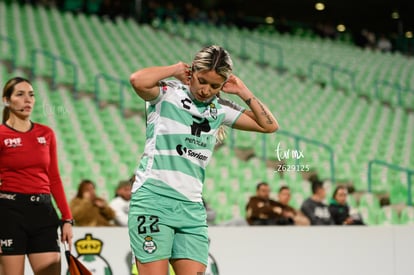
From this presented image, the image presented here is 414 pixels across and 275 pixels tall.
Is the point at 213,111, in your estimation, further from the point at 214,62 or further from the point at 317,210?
the point at 317,210

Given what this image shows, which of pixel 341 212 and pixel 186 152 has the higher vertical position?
pixel 186 152

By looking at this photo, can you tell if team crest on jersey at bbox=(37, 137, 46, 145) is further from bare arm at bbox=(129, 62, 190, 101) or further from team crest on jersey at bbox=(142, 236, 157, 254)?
team crest on jersey at bbox=(142, 236, 157, 254)

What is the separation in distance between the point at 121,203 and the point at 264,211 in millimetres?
1227

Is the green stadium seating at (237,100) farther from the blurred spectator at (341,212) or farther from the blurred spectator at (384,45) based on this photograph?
the blurred spectator at (384,45)

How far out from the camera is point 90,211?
5867mm

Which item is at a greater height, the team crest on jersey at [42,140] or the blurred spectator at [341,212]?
the team crest on jersey at [42,140]

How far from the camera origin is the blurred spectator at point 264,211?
20.3 feet

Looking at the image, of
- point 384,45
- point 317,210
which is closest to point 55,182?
point 317,210

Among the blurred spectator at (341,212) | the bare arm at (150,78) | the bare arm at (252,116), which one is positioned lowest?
the blurred spectator at (341,212)

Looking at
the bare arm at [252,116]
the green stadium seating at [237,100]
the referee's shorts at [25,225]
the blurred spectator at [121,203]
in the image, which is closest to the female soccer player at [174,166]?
the bare arm at [252,116]

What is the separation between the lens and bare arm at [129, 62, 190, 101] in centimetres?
300

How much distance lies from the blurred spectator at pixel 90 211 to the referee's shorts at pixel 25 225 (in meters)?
2.01

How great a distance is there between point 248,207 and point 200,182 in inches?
131

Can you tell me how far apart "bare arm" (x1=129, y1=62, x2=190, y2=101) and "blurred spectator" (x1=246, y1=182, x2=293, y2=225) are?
3.22 m
